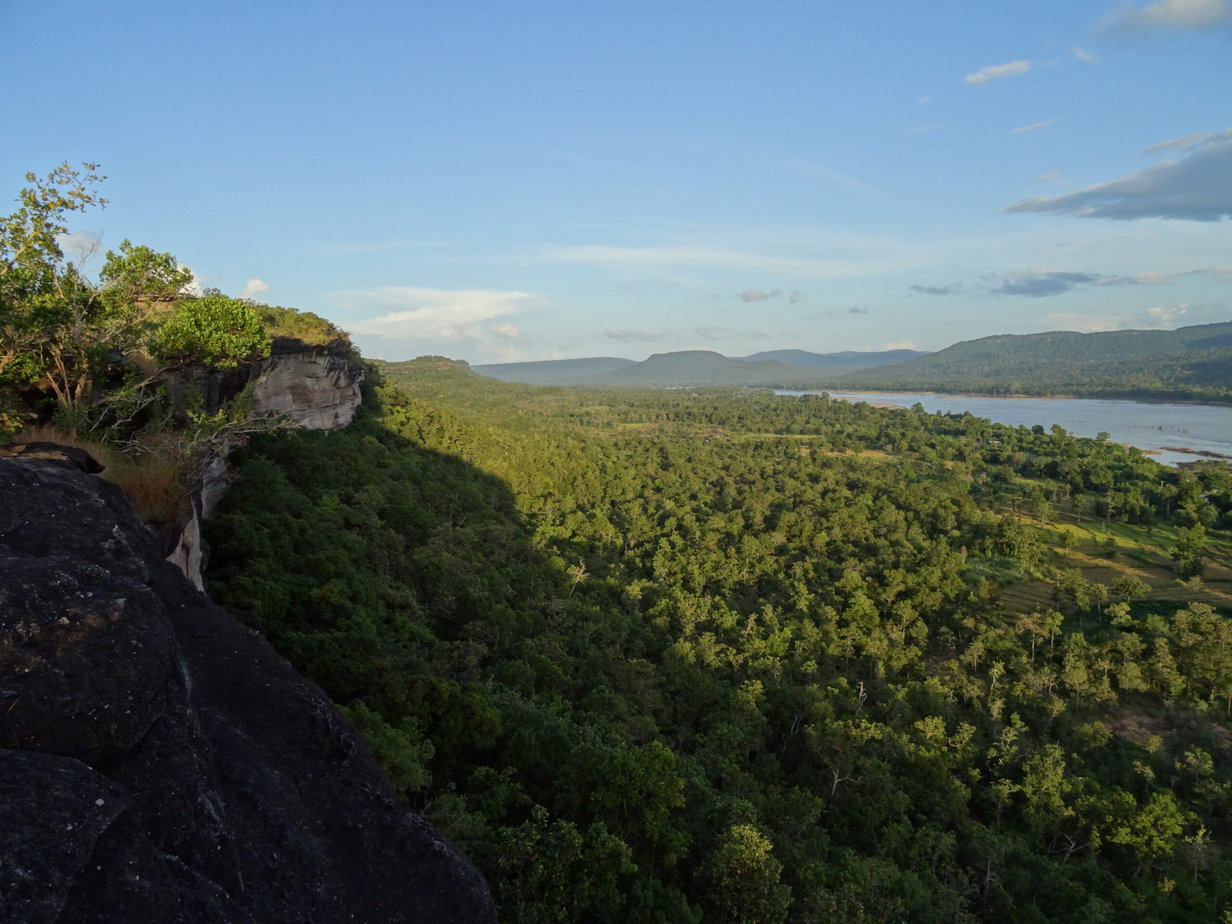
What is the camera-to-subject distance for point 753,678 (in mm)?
32344

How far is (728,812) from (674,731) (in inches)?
358

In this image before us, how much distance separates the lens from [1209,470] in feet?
253

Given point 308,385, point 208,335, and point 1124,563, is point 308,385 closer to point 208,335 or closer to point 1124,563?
point 208,335

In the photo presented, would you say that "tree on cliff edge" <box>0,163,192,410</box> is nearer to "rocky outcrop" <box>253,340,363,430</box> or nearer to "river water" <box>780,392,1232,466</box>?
"rocky outcrop" <box>253,340,363,430</box>

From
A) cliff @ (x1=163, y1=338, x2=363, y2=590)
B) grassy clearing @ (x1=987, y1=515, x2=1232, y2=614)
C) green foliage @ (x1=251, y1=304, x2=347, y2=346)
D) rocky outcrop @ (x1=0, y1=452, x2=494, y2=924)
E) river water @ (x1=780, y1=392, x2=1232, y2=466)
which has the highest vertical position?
green foliage @ (x1=251, y1=304, x2=347, y2=346)

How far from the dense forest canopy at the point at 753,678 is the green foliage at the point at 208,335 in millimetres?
5468

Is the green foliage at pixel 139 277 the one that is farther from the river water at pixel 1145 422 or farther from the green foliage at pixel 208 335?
the river water at pixel 1145 422

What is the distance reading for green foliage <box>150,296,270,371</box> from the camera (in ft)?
59.8

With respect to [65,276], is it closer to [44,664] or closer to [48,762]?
[44,664]

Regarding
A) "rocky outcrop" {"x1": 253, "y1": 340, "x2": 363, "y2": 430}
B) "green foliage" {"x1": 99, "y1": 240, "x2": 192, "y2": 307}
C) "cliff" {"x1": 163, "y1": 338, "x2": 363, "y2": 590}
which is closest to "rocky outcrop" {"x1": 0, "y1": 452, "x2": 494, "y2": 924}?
"cliff" {"x1": 163, "y1": 338, "x2": 363, "y2": 590}

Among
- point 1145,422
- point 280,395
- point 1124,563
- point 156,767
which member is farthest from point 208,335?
point 1145,422

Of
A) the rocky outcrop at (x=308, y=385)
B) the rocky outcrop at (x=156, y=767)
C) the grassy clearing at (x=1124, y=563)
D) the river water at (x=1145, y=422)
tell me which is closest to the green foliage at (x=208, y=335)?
the rocky outcrop at (x=308, y=385)

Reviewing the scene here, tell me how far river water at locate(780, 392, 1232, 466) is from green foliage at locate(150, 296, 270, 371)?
409 feet

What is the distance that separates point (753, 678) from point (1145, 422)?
563 feet
